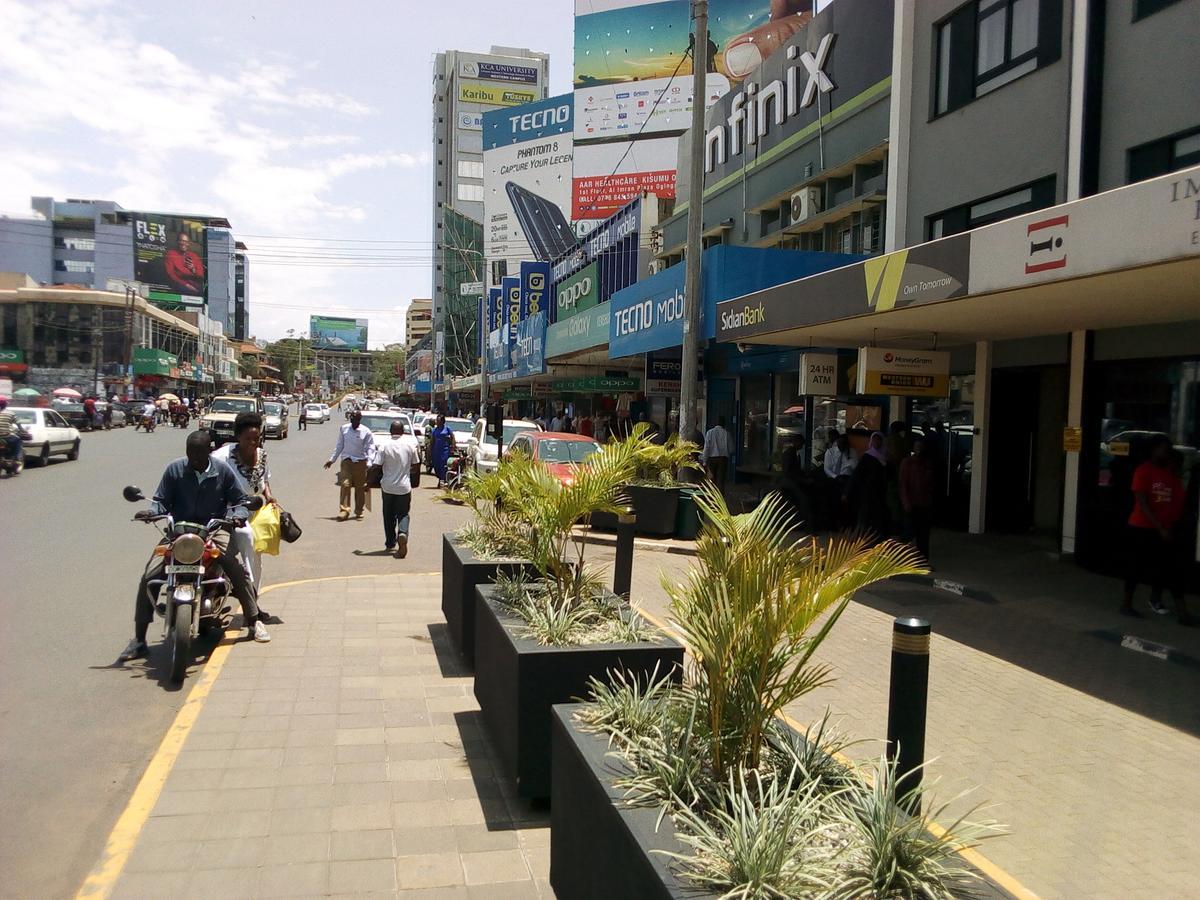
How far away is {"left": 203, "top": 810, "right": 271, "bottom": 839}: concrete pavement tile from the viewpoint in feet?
13.3

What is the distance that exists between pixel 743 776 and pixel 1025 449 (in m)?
12.7

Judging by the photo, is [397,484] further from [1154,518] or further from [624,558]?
[1154,518]

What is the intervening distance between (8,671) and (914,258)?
857 cm

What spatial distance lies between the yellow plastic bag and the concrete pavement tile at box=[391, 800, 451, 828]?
139 inches

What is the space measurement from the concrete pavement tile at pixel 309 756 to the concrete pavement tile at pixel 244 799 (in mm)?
348

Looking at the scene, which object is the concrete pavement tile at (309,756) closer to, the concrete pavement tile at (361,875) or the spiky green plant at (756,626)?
the concrete pavement tile at (361,875)

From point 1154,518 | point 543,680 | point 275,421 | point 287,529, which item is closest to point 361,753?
point 543,680

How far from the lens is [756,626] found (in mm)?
2887

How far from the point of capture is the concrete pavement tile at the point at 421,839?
3.98 meters

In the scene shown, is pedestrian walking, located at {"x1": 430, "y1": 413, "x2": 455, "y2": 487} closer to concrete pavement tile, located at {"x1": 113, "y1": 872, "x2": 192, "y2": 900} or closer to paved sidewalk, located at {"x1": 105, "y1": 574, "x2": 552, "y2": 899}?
paved sidewalk, located at {"x1": 105, "y1": 574, "x2": 552, "y2": 899}

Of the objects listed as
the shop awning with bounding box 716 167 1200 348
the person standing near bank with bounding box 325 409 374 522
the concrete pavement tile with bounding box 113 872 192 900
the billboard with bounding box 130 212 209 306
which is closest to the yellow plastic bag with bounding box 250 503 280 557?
the concrete pavement tile with bounding box 113 872 192 900

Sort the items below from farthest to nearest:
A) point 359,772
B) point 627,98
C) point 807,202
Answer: point 627,98, point 807,202, point 359,772

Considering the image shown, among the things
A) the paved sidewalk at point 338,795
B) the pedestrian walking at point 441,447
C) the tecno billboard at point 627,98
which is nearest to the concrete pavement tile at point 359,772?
the paved sidewalk at point 338,795

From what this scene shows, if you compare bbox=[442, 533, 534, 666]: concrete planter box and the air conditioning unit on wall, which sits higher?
the air conditioning unit on wall
